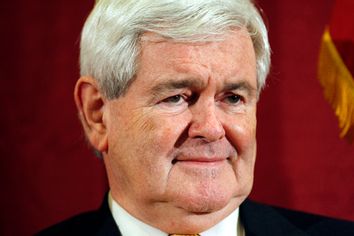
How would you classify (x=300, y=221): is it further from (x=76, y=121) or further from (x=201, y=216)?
(x=76, y=121)

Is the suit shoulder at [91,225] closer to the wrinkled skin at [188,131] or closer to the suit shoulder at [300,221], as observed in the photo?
the wrinkled skin at [188,131]

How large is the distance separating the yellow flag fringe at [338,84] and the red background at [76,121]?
21 centimetres

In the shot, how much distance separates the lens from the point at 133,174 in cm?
141

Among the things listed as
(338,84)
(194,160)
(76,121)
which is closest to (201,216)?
(194,160)

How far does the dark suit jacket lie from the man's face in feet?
0.55

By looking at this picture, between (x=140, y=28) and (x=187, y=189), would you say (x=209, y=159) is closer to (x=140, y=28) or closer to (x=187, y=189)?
(x=187, y=189)

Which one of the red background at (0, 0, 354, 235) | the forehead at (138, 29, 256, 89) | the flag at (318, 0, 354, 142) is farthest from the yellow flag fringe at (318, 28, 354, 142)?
the forehead at (138, 29, 256, 89)

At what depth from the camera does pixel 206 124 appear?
134 cm

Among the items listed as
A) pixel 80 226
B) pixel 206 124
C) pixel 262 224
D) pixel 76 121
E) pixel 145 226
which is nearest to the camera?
pixel 206 124

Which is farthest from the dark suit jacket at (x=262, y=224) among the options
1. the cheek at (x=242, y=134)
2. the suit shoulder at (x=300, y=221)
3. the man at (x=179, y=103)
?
the cheek at (x=242, y=134)

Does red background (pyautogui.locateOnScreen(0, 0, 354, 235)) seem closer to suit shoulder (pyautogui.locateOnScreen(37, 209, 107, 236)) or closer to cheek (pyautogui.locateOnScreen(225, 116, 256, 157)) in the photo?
suit shoulder (pyautogui.locateOnScreen(37, 209, 107, 236))

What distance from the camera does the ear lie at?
151 cm

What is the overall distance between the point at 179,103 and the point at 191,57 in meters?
0.10

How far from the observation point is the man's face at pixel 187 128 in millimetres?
1356
